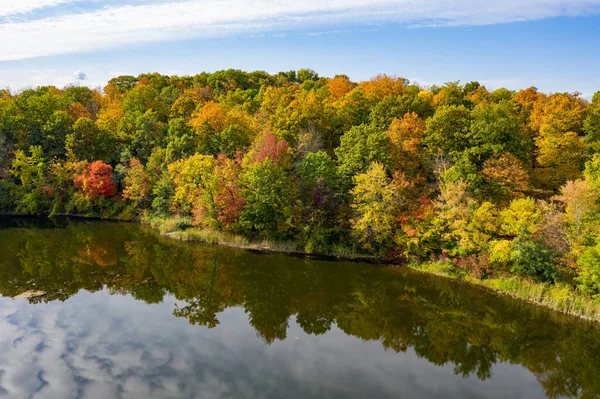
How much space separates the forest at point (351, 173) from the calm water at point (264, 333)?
3.76 m

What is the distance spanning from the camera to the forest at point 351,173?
32438 millimetres

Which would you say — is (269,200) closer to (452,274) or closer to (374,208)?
(374,208)

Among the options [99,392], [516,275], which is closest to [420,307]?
[516,275]

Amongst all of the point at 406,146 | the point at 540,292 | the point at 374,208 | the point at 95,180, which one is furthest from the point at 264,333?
the point at 95,180

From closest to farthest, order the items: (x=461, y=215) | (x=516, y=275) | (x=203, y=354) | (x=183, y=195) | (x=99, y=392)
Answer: (x=99, y=392), (x=203, y=354), (x=516, y=275), (x=461, y=215), (x=183, y=195)

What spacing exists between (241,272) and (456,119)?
85.4 feet

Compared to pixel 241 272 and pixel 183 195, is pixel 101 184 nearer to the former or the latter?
pixel 183 195

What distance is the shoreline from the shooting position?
27516 mm

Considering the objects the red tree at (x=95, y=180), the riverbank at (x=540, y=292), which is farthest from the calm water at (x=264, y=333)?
the red tree at (x=95, y=180)

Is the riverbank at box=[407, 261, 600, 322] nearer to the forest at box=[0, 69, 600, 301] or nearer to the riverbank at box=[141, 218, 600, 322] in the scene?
the riverbank at box=[141, 218, 600, 322]

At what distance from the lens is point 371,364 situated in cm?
2194

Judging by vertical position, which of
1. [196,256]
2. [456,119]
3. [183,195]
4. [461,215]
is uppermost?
[456,119]

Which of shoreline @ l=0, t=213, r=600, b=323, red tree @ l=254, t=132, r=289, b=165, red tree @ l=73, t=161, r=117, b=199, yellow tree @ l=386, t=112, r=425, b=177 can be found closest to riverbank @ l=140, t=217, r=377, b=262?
shoreline @ l=0, t=213, r=600, b=323

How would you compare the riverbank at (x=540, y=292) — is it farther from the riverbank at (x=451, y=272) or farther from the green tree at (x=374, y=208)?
the green tree at (x=374, y=208)
